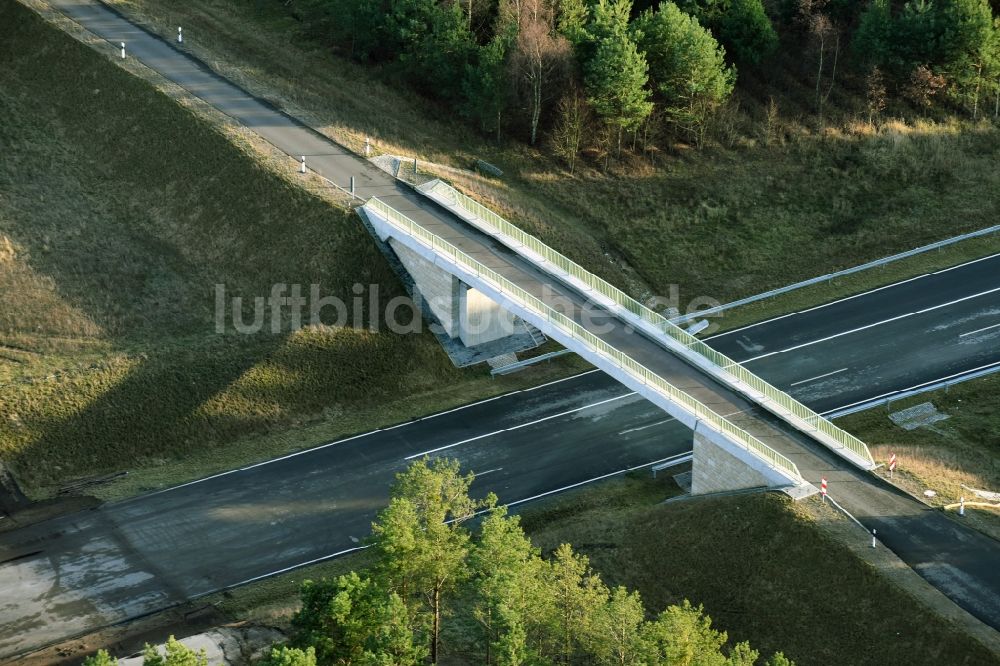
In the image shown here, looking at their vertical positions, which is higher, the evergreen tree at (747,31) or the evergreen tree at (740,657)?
the evergreen tree at (747,31)

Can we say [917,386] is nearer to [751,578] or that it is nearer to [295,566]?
[751,578]

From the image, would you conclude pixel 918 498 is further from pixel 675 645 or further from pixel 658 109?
pixel 658 109

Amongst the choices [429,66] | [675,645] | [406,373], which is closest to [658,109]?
[429,66]

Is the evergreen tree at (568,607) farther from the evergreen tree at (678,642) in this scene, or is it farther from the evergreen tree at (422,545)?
the evergreen tree at (422,545)

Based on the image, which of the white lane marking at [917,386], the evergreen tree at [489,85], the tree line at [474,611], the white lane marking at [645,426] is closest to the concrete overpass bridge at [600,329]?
the white lane marking at [645,426]

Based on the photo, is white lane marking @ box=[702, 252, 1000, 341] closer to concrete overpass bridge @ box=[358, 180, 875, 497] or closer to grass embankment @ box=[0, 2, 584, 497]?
concrete overpass bridge @ box=[358, 180, 875, 497]

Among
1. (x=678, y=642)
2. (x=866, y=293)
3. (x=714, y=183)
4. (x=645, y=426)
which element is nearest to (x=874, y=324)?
(x=866, y=293)

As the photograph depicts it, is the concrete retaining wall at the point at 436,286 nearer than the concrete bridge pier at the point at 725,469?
No

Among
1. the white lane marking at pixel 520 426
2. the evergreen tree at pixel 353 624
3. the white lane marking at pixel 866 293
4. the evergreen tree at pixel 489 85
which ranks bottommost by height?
the white lane marking at pixel 520 426
